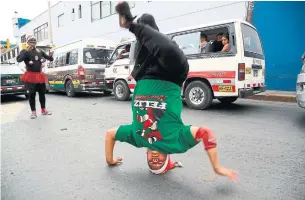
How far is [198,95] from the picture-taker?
21.0 feet

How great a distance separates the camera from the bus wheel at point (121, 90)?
840 cm

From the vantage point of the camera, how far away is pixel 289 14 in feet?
32.6

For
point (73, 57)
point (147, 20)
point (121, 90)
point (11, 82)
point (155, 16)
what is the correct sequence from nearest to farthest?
point (147, 20)
point (121, 90)
point (11, 82)
point (73, 57)
point (155, 16)

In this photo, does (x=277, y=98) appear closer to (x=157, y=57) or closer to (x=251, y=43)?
(x=251, y=43)

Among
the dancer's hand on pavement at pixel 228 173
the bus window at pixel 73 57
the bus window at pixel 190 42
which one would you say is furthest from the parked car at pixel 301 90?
the bus window at pixel 73 57

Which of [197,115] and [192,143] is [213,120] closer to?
[197,115]

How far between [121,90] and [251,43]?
427cm

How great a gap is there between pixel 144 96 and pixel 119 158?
1030 millimetres

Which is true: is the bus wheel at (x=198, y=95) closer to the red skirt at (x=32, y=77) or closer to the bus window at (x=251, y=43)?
the bus window at (x=251, y=43)

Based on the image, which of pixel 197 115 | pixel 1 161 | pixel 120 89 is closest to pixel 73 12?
pixel 120 89

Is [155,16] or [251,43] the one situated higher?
[155,16]

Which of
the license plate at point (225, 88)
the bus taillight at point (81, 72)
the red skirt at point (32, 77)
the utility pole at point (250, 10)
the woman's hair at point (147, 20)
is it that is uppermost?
the utility pole at point (250, 10)

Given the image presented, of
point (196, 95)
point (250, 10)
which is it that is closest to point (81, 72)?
point (196, 95)

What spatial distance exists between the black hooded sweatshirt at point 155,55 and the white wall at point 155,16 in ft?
17.9
